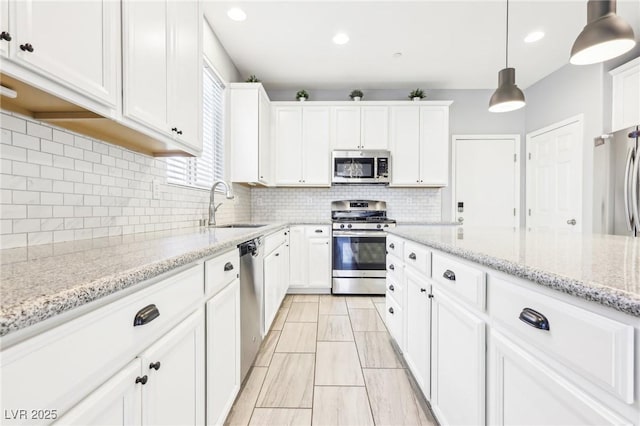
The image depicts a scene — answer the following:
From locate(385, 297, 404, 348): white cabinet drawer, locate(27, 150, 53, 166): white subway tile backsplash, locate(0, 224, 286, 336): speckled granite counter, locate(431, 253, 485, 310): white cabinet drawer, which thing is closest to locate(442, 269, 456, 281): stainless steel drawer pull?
locate(431, 253, 485, 310): white cabinet drawer

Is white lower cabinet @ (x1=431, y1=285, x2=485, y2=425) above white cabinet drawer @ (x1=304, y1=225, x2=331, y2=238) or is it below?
below

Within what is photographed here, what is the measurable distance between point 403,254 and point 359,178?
2136 mm

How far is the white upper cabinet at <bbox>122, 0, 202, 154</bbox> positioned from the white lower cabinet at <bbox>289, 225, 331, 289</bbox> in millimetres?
2052

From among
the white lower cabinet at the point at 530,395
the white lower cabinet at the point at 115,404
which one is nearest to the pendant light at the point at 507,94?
the white lower cabinet at the point at 530,395

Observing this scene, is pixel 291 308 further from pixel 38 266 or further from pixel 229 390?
pixel 38 266

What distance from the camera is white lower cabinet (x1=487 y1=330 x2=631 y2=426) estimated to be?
0.59 metres

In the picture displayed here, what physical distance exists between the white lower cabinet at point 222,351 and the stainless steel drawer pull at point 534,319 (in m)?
1.10

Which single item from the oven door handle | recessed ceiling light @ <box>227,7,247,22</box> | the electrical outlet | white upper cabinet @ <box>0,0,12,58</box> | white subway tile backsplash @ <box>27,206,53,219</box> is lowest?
the oven door handle

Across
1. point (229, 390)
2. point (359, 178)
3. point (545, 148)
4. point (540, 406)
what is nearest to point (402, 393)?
point (229, 390)

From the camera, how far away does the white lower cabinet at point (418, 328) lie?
1.44m

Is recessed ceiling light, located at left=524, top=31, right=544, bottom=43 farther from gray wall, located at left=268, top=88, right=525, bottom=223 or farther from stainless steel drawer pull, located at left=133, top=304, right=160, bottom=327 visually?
stainless steel drawer pull, located at left=133, top=304, right=160, bottom=327

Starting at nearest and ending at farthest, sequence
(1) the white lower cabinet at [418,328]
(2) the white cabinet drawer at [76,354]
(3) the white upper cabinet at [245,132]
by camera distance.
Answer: (2) the white cabinet drawer at [76,354]
(1) the white lower cabinet at [418,328]
(3) the white upper cabinet at [245,132]

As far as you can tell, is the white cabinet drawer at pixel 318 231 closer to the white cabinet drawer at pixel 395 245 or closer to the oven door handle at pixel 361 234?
the oven door handle at pixel 361 234

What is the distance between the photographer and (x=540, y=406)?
711 millimetres
